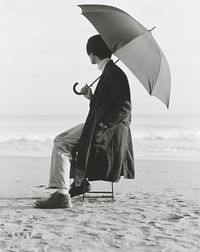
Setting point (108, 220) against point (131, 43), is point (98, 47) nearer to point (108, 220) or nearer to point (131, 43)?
point (131, 43)

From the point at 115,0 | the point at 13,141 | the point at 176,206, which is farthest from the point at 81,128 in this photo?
the point at 13,141

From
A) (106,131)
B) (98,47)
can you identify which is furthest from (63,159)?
(98,47)

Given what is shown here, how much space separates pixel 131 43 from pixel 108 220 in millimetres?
1698

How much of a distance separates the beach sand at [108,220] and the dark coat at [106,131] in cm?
38

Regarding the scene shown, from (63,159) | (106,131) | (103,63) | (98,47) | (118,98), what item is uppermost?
(98,47)

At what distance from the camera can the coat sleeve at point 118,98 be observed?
475 cm

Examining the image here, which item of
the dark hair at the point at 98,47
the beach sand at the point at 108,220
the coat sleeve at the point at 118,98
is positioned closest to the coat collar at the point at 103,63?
the dark hair at the point at 98,47

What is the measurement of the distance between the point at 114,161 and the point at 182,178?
289 centimetres

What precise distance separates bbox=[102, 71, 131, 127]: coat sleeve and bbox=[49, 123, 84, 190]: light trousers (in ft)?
1.34

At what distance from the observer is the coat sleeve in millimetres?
4746

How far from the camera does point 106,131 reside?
4918 millimetres

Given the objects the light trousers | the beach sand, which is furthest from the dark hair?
the beach sand

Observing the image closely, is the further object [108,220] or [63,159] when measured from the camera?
[63,159]

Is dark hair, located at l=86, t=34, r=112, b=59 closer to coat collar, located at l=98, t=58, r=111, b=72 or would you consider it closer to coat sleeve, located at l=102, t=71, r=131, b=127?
coat collar, located at l=98, t=58, r=111, b=72
